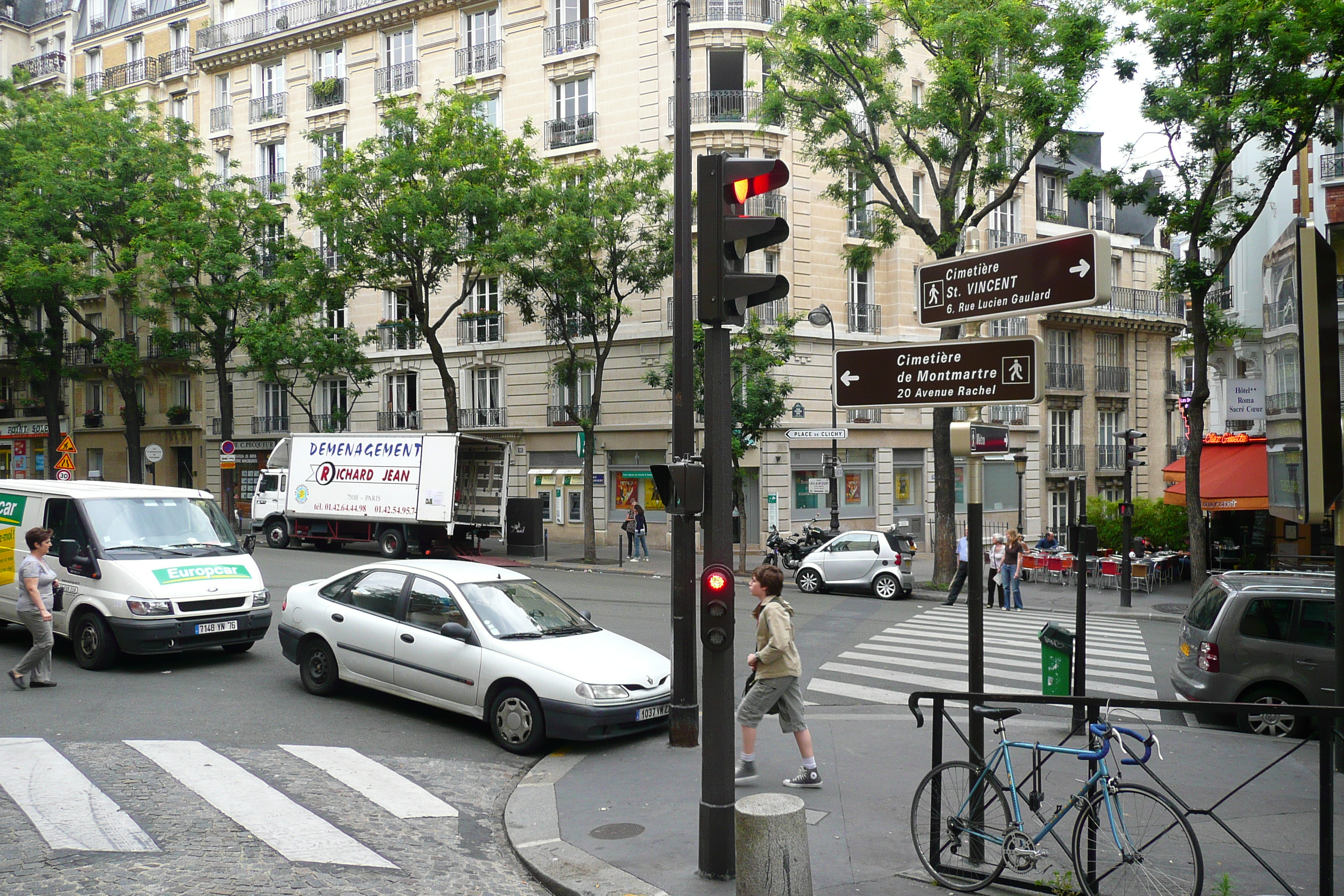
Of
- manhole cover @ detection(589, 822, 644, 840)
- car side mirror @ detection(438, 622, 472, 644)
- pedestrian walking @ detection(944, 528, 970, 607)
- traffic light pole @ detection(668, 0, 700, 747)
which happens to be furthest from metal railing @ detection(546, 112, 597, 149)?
manhole cover @ detection(589, 822, 644, 840)

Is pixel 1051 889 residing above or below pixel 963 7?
below

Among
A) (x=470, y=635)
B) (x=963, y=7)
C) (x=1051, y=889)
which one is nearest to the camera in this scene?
(x=1051, y=889)

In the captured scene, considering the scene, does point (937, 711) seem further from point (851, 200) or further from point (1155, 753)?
point (851, 200)

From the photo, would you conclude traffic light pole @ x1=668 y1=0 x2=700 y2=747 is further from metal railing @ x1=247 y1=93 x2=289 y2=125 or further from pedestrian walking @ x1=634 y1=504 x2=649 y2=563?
metal railing @ x1=247 y1=93 x2=289 y2=125

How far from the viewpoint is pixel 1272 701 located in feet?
32.6

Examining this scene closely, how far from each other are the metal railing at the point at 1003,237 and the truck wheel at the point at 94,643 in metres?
31.5

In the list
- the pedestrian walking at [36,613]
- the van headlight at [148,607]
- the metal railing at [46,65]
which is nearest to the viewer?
the pedestrian walking at [36,613]

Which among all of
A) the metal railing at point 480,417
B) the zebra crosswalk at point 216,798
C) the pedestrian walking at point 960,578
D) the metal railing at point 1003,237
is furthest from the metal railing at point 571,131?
the zebra crosswalk at point 216,798

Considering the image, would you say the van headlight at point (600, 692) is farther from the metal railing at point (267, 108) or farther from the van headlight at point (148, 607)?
the metal railing at point (267, 108)

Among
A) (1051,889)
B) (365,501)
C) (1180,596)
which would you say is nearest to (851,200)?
(1180,596)

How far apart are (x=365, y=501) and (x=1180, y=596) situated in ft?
70.0

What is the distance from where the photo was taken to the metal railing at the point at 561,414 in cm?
3412

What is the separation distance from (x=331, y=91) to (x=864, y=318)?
22466 millimetres

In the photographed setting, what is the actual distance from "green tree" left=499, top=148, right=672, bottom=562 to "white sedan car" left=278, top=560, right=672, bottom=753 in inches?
665
